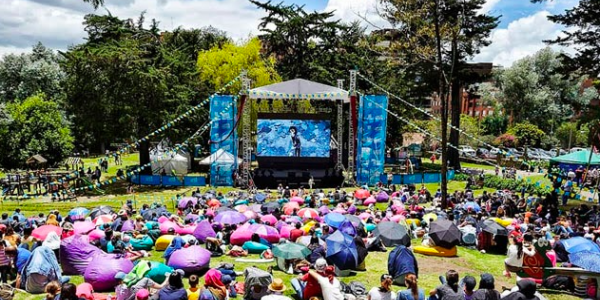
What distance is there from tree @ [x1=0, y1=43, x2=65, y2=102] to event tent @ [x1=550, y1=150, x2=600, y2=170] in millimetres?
52788

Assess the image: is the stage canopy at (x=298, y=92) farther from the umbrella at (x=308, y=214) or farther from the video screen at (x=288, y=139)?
the umbrella at (x=308, y=214)

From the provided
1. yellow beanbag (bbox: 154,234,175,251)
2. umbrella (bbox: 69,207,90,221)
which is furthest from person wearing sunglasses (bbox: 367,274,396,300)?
umbrella (bbox: 69,207,90,221)

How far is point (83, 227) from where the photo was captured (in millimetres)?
15188

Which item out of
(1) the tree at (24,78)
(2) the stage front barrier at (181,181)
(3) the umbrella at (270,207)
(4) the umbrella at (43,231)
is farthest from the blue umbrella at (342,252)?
(1) the tree at (24,78)

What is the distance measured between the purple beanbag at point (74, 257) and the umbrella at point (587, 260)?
38.7 ft

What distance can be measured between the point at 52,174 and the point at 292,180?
605 inches

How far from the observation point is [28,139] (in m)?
40.0

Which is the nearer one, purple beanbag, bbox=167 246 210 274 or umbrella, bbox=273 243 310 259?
purple beanbag, bbox=167 246 210 274

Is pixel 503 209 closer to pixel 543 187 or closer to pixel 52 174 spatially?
pixel 543 187

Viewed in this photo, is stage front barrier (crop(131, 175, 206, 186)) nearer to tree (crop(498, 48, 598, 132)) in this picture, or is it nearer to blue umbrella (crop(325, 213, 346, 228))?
blue umbrella (crop(325, 213, 346, 228))

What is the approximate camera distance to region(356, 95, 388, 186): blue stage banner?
108 feet

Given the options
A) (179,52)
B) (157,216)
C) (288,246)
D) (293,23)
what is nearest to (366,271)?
(288,246)

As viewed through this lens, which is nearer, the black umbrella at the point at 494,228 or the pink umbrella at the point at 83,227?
the pink umbrella at the point at 83,227

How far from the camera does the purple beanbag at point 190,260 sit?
488 inches
